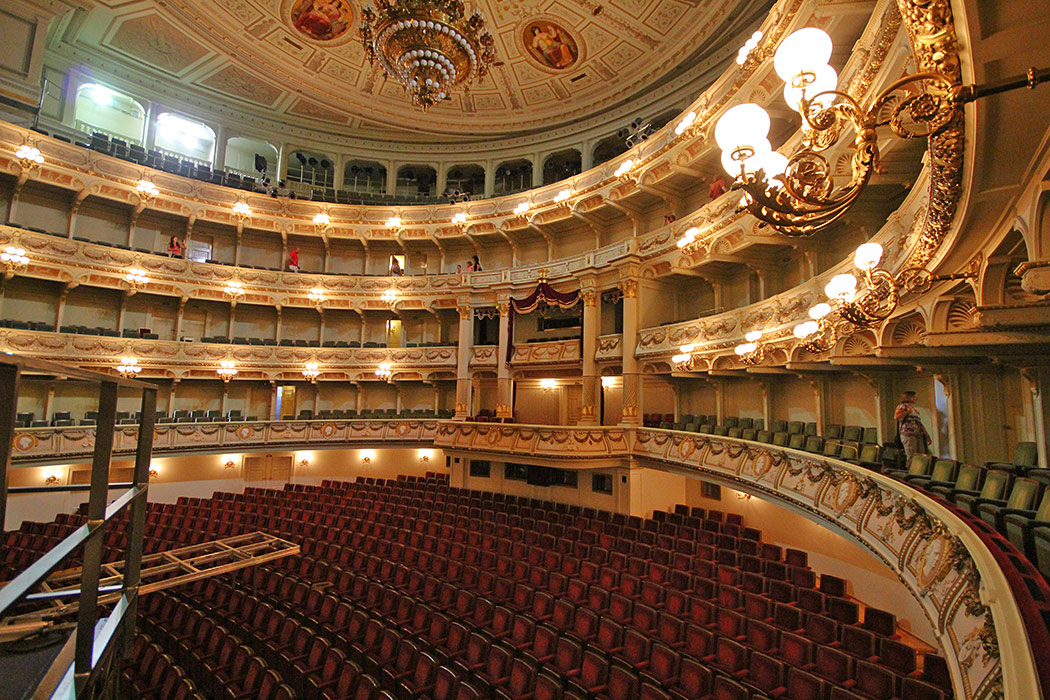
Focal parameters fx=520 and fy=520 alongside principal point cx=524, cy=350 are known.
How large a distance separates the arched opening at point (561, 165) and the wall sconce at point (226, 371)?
15.3 metres

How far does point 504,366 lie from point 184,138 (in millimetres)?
16385

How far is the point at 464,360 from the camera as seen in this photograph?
20672 mm

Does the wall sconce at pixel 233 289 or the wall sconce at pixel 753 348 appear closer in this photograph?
the wall sconce at pixel 753 348

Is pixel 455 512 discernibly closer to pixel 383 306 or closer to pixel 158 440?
pixel 158 440

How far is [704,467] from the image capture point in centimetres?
1143

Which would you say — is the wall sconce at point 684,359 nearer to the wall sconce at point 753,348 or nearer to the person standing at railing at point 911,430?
the wall sconce at point 753,348

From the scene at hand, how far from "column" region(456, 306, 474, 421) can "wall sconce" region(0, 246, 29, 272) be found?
13.7 metres

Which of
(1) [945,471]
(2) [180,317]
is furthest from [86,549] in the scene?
(2) [180,317]

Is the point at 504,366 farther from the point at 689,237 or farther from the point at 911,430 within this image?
the point at 911,430

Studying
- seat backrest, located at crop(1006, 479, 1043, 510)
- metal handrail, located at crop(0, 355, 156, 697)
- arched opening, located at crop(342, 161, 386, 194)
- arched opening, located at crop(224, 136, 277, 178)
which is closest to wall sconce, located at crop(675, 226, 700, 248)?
seat backrest, located at crop(1006, 479, 1043, 510)

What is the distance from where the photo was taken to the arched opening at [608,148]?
21.2 metres

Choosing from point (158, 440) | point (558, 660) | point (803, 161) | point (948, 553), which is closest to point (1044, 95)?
point (803, 161)

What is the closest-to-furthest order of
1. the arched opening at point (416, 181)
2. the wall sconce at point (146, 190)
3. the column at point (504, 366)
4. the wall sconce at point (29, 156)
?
the wall sconce at point (29, 156) → the wall sconce at point (146, 190) → the column at point (504, 366) → the arched opening at point (416, 181)

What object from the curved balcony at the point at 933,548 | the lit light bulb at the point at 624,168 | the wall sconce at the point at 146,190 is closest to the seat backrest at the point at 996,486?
the curved balcony at the point at 933,548
